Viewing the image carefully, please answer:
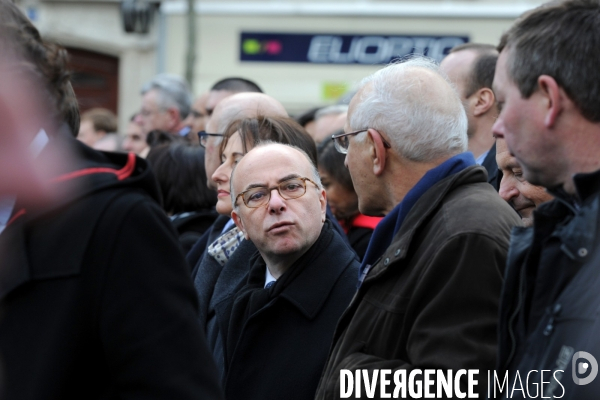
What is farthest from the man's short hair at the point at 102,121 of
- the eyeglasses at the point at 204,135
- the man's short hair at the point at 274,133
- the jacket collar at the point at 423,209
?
the jacket collar at the point at 423,209

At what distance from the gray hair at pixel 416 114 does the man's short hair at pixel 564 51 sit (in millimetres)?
642

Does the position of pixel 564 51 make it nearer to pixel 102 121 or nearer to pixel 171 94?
pixel 171 94

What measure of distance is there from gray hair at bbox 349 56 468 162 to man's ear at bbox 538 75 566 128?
74 cm

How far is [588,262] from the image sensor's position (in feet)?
6.49

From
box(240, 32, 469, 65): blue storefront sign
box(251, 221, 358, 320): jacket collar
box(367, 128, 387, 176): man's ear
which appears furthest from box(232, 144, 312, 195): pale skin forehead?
box(240, 32, 469, 65): blue storefront sign

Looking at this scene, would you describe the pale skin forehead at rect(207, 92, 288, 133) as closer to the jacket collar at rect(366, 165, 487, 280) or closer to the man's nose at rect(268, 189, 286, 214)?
the man's nose at rect(268, 189, 286, 214)

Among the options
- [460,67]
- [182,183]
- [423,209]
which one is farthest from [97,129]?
[423,209]

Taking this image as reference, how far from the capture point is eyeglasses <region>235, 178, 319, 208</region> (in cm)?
347

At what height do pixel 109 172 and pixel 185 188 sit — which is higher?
pixel 109 172

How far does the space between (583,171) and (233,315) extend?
1.67 metres

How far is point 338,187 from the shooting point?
5.05m

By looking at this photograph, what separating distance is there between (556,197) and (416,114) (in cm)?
78

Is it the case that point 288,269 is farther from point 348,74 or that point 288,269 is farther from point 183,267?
point 348,74

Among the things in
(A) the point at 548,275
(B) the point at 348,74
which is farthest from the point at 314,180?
(B) the point at 348,74
